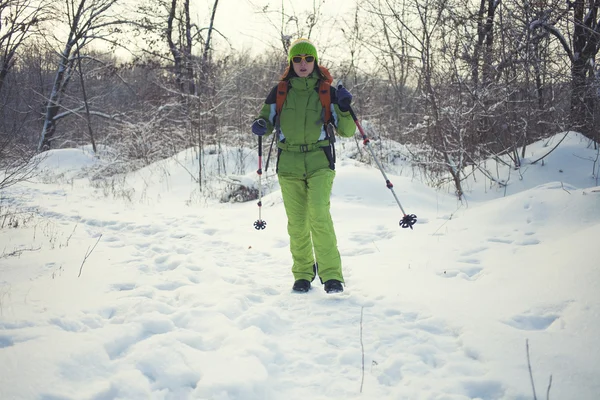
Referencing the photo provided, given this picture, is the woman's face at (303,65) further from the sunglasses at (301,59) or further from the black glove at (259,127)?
the black glove at (259,127)

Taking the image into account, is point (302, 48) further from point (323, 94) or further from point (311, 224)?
point (311, 224)

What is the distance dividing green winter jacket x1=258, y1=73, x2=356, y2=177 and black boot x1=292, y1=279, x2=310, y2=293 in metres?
0.95

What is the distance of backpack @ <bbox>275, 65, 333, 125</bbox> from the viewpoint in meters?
3.07

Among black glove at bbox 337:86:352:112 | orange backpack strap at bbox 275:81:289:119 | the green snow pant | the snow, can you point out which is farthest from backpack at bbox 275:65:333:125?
the snow

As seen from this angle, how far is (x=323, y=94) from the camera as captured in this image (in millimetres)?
3066

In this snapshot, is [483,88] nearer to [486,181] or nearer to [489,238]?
[486,181]

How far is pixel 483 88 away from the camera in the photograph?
6.64 m

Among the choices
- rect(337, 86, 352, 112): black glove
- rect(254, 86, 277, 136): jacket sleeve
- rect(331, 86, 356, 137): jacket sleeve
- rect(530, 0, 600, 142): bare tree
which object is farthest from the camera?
rect(530, 0, 600, 142): bare tree

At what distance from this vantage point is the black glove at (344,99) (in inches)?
118

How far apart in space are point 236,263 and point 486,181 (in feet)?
19.2

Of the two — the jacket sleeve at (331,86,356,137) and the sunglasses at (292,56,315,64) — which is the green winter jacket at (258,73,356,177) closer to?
the jacket sleeve at (331,86,356,137)

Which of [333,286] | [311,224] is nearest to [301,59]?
[311,224]

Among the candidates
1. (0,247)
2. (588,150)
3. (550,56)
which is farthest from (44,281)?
(588,150)

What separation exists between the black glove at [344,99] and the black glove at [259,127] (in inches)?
26.7
